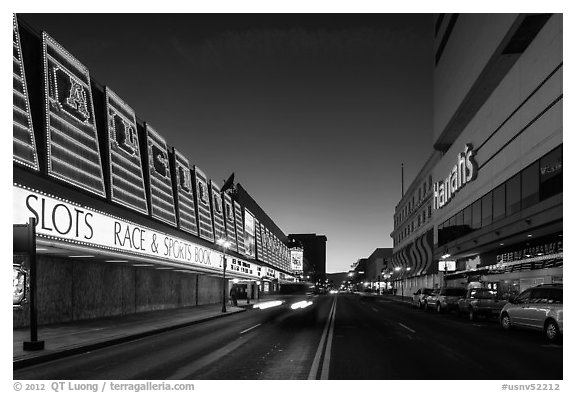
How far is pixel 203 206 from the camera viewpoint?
1880 inches

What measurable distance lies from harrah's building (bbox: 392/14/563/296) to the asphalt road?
545 inches

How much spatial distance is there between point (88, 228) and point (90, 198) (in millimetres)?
1691

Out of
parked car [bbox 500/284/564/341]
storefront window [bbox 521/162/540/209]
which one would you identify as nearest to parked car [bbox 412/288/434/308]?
storefront window [bbox 521/162/540/209]

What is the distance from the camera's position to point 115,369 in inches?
489

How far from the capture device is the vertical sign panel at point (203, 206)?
1808 inches

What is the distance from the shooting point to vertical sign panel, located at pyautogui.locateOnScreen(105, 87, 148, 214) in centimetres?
2812

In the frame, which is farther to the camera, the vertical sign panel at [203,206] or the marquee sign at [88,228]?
the vertical sign panel at [203,206]

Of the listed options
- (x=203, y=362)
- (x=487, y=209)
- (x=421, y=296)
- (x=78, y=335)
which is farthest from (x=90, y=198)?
(x=421, y=296)

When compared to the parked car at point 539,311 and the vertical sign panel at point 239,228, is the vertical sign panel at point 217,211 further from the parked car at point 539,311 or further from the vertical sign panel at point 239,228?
the parked car at point 539,311

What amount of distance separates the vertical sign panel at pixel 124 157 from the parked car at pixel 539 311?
19074 millimetres

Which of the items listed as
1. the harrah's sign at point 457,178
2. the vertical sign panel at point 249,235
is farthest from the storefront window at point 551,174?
the vertical sign panel at point 249,235

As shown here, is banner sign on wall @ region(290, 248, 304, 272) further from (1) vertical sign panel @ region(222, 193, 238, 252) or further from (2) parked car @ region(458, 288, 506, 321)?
(2) parked car @ region(458, 288, 506, 321)
